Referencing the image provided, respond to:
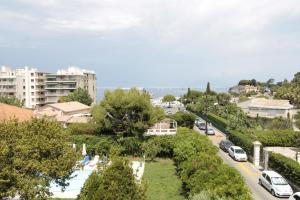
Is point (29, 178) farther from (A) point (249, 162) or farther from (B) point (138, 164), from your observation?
(A) point (249, 162)

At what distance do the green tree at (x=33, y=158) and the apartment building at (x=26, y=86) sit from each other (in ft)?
286

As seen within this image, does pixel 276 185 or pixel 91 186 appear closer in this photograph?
pixel 91 186

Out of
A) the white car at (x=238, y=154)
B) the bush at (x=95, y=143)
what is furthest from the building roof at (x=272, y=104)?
the bush at (x=95, y=143)

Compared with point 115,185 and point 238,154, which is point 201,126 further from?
point 115,185

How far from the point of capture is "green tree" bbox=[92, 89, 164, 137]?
41969 mm

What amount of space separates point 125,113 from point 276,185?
1961 centimetres

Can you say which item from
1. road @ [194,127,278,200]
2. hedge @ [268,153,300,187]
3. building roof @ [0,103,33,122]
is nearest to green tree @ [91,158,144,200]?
road @ [194,127,278,200]

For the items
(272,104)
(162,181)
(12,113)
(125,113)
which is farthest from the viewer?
(272,104)

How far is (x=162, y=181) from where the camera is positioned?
30.4 m

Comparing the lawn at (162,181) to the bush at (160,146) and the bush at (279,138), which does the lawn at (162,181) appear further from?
the bush at (279,138)

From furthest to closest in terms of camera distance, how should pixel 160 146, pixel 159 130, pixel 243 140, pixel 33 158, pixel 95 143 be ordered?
pixel 159 130, pixel 243 140, pixel 95 143, pixel 160 146, pixel 33 158

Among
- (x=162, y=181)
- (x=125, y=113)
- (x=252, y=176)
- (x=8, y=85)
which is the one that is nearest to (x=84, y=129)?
(x=125, y=113)

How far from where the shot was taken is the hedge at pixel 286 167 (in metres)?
28.3

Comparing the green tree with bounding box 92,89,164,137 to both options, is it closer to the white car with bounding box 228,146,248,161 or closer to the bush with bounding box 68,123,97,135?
the bush with bounding box 68,123,97,135
